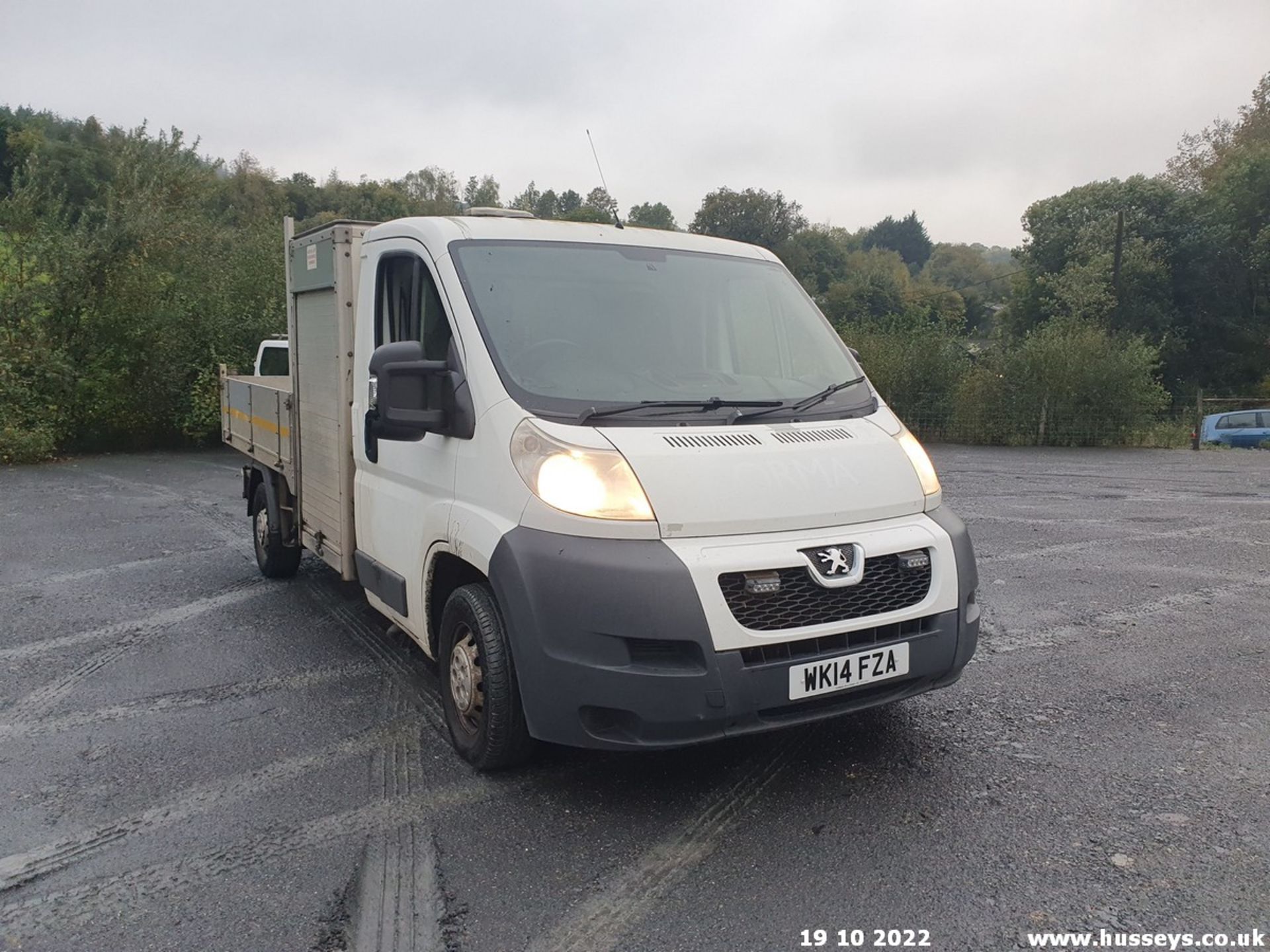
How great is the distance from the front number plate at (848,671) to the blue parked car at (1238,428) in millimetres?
26284

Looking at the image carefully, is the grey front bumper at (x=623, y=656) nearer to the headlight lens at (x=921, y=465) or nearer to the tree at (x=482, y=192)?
the headlight lens at (x=921, y=465)

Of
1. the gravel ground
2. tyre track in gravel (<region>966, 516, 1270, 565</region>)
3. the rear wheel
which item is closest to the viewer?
the gravel ground

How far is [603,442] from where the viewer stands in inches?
135

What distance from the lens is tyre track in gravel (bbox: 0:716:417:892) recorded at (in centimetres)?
324

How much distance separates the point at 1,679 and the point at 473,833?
11.1ft

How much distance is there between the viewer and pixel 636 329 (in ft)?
13.6

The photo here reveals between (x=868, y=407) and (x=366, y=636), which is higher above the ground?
(x=868, y=407)

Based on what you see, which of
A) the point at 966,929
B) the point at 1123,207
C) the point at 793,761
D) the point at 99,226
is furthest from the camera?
the point at 1123,207

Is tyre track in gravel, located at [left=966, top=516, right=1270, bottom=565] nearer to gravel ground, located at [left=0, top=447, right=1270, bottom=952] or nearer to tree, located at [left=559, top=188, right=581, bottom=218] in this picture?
gravel ground, located at [left=0, top=447, right=1270, bottom=952]

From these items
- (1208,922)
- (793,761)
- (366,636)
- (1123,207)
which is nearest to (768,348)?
(793,761)

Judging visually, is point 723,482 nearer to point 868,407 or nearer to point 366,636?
point 868,407

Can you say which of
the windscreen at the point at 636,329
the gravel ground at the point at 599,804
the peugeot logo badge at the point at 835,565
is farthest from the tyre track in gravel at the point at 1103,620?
the peugeot logo badge at the point at 835,565

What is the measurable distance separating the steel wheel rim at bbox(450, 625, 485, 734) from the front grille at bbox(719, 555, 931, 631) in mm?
1145

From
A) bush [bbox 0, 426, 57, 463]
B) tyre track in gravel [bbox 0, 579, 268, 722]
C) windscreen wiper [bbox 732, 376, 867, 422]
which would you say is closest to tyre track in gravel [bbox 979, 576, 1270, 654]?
windscreen wiper [bbox 732, 376, 867, 422]
